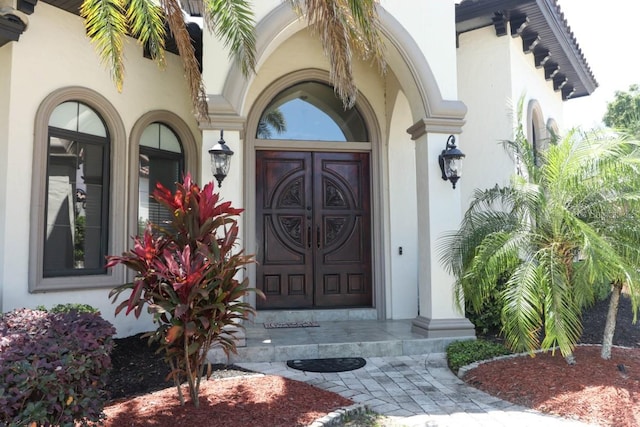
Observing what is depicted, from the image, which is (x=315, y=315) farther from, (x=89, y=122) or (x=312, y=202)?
(x=89, y=122)

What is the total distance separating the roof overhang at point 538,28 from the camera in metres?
7.34

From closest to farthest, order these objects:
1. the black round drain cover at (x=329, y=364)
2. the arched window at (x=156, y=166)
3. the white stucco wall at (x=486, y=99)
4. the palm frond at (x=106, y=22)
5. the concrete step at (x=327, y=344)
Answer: the palm frond at (x=106, y=22), the black round drain cover at (x=329, y=364), the concrete step at (x=327, y=344), the arched window at (x=156, y=166), the white stucco wall at (x=486, y=99)

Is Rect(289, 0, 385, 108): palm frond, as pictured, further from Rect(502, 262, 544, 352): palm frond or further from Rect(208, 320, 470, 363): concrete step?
Rect(208, 320, 470, 363): concrete step

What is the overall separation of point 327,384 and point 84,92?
197 inches

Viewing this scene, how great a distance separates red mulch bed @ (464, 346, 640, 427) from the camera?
13.2 feet

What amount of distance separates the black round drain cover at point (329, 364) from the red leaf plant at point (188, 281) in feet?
5.44

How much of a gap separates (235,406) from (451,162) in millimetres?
4091

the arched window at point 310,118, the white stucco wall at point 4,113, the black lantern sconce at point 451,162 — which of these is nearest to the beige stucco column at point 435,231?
the black lantern sconce at point 451,162

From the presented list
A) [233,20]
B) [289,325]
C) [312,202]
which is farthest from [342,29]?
[289,325]

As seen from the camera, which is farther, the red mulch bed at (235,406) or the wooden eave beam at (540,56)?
the wooden eave beam at (540,56)

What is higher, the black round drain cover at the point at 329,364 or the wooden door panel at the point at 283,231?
the wooden door panel at the point at 283,231

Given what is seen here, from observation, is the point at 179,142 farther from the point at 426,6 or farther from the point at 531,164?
the point at 531,164

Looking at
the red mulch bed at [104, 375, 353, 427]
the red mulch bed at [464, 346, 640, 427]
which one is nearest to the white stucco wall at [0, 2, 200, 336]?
the red mulch bed at [104, 375, 353, 427]

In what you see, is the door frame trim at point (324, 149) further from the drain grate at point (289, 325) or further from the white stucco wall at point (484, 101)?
the white stucco wall at point (484, 101)
